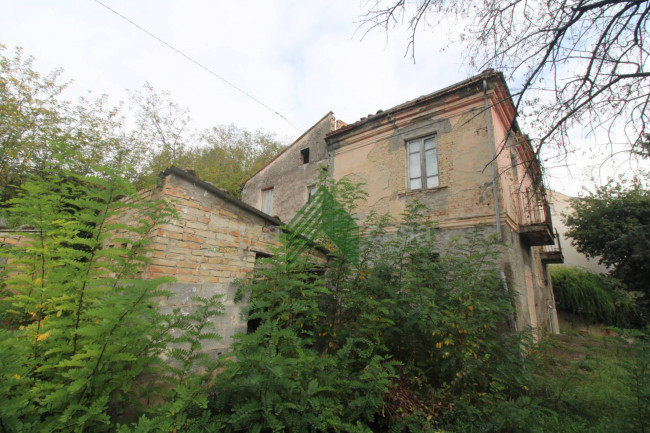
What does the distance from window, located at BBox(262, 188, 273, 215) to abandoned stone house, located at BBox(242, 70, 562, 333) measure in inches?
158

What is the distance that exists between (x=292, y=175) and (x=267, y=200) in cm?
193

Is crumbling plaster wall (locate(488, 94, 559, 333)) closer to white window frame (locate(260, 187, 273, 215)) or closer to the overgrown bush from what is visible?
the overgrown bush

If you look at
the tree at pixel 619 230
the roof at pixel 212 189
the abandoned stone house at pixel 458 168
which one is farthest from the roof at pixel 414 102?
the tree at pixel 619 230

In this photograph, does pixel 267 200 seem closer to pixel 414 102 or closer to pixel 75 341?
pixel 414 102

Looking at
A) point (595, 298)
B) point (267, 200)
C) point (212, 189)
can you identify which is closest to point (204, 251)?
point (212, 189)

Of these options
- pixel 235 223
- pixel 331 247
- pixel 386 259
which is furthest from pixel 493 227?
pixel 235 223

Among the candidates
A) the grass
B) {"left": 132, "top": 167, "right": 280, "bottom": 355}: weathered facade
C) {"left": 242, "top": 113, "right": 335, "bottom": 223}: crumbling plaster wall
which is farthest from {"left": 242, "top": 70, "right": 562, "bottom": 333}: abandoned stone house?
{"left": 132, "top": 167, "right": 280, "bottom": 355}: weathered facade

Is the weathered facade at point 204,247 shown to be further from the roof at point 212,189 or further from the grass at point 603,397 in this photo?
the grass at point 603,397

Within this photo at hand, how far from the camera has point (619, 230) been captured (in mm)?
11727

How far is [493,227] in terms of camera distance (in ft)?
21.7

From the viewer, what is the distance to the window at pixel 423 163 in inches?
310

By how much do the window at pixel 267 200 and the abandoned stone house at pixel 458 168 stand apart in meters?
4.02

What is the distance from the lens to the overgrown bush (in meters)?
11.5

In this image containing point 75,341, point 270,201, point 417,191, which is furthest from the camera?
point 270,201
